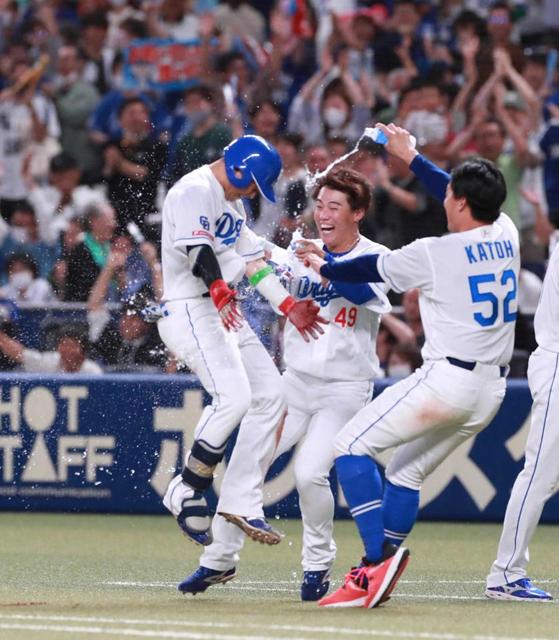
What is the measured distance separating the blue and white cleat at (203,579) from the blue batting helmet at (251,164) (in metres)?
1.84

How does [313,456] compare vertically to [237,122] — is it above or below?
below

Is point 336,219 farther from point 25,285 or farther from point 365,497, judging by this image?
point 25,285

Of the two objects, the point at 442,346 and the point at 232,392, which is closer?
the point at 442,346

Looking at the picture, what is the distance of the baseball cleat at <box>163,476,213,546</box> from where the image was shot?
24.3 feet

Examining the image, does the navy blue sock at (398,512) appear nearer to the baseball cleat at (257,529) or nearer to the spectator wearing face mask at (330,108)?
the baseball cleat at (257,529)

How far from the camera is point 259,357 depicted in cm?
783

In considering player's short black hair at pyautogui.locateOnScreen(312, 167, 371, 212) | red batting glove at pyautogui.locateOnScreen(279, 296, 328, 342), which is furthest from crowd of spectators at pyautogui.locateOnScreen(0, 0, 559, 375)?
red batting glove at pyautogui.locateOnScreen(279, 296, 328, 342)

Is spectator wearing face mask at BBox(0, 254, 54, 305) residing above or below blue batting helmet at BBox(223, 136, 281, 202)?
below

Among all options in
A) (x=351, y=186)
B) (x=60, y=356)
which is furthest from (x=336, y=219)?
(x=60, y=356)

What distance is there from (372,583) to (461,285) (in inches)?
54.0

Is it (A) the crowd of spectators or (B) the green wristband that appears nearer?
(B) the green wristband

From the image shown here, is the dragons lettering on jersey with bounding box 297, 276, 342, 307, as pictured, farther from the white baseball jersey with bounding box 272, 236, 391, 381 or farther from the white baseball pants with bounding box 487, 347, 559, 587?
the white baseball pants with bounding box 487, 347, 559, 587

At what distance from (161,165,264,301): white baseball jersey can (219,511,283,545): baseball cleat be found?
111 centimetres

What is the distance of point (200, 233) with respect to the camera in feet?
24.4
